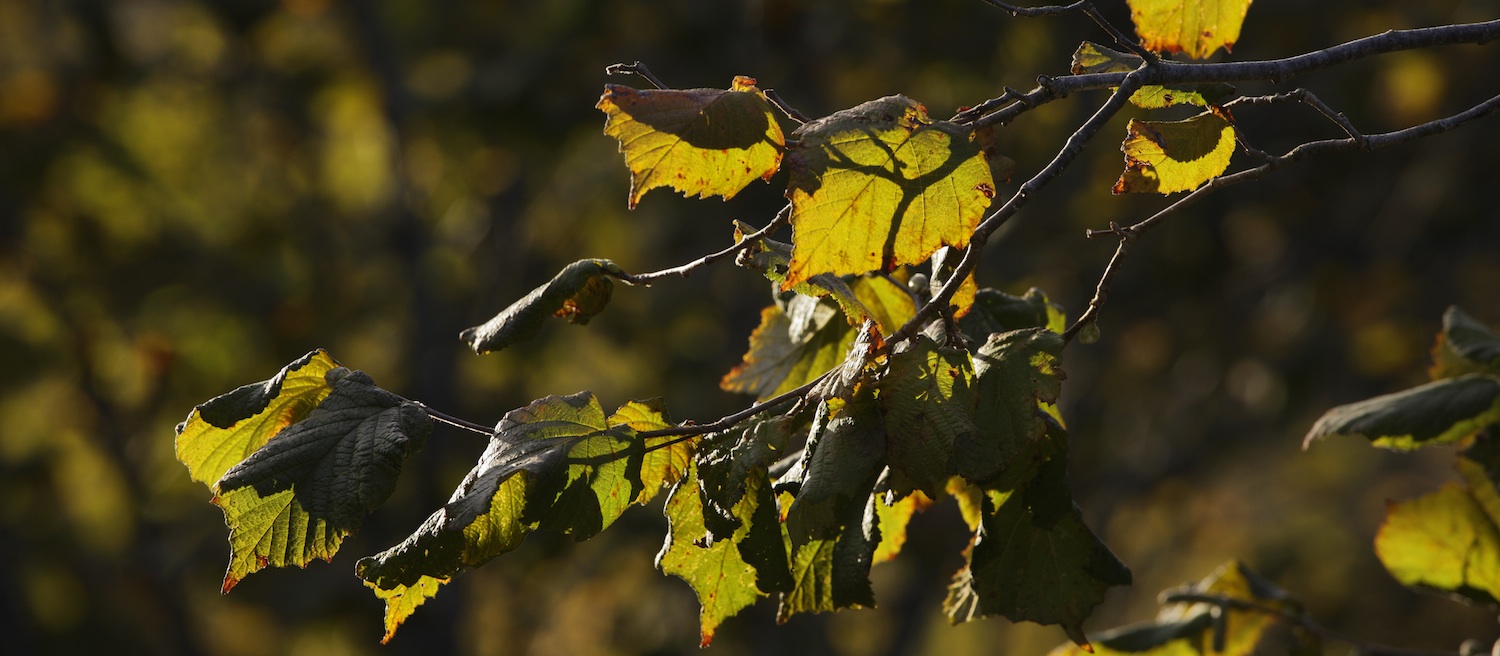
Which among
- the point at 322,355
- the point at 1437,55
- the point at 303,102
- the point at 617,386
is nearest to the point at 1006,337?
the point at 322,355

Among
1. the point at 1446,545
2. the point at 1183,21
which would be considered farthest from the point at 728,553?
the point at 1446,545

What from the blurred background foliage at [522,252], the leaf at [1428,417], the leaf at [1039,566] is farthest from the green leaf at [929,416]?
the blurred background foliage at [522,252]

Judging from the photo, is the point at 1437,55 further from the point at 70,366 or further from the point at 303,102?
the point at 70,366

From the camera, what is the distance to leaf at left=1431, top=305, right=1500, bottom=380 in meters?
1.87

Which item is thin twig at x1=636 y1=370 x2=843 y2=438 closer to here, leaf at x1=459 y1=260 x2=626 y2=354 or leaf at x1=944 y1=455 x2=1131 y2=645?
leaf at x1=459 y1=260 x2=626 y2=354

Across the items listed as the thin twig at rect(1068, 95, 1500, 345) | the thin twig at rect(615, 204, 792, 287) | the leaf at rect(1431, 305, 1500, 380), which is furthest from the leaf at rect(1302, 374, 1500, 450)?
the thin twig at rect(615, 204, 792, 287)

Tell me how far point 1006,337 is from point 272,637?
9.97 m

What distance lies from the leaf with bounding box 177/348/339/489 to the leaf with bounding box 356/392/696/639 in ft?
0.79

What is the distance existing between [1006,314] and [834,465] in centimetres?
56

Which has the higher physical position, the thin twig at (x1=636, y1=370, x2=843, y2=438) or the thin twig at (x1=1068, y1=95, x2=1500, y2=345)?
the thin twig at (x1=1068, y1=95, x2=1500, y2=345)

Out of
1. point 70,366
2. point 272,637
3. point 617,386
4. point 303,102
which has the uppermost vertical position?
point 303,102

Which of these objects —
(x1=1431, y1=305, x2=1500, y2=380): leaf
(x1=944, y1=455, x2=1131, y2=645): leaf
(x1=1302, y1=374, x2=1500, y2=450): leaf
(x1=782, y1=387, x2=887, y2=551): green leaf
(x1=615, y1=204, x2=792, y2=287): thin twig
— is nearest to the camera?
(x1=782, y1=387, x2=887, y2=551): green leaf

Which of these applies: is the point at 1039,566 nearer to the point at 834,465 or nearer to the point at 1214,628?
the point at 834,465

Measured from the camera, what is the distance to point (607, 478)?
1.24 metres
